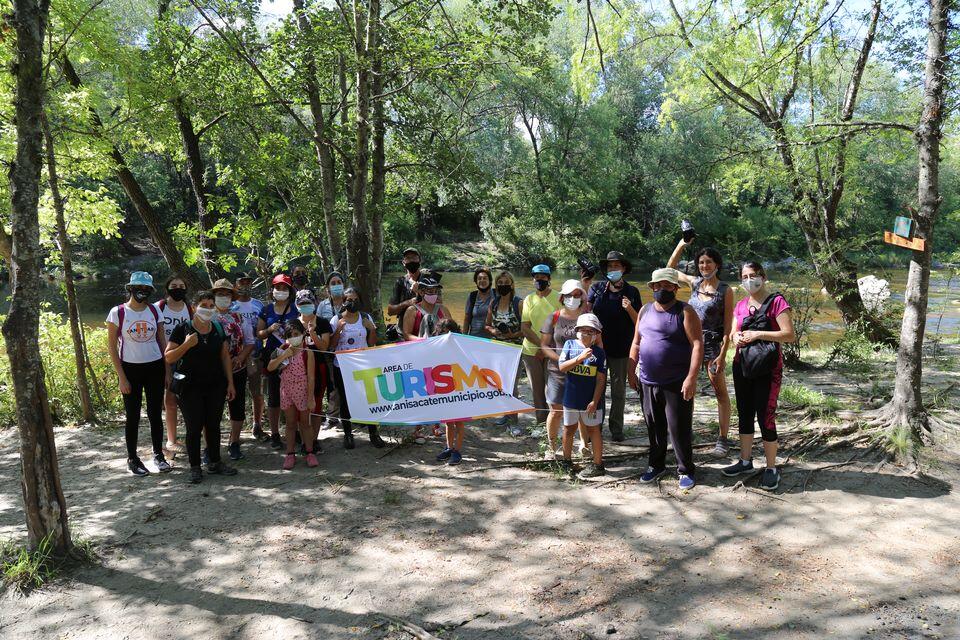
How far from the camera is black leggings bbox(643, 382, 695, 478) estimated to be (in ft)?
16.6

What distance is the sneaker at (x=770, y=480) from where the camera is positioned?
501 centimetres

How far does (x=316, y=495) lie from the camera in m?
5.33

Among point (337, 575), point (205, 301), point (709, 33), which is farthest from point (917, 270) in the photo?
point (709, 33)

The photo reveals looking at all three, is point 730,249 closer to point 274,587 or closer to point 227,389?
point 227,389

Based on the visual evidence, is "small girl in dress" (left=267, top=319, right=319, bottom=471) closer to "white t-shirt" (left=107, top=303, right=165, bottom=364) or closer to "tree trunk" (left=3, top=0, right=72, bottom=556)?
"white t-shirt" (left=107, top=303, right=165, bottom=364)

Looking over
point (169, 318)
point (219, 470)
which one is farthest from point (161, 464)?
point (169, 318)

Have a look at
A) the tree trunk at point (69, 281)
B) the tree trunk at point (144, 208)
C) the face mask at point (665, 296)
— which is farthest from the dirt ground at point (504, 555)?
the tree trunk at point (144, 208)

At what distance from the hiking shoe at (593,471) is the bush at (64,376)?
666cm

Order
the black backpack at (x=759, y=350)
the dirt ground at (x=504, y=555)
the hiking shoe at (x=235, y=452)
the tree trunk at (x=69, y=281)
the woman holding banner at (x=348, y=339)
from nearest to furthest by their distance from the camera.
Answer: the dirt ground at (x=504, y=555) → the black backpack at (x=759, y=350) → the hiking shoe at (x=235, y=452) → the woman holding banner at (x=348, y=339) → the tree trunk at (x=69, y=281)

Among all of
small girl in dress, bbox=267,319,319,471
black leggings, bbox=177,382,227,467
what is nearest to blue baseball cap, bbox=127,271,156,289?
black leggings, bbox=177,382,227,467

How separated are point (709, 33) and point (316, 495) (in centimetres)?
1041

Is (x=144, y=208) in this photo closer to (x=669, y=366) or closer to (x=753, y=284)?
(x=669, y=366)

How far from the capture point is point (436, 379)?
5996 mm

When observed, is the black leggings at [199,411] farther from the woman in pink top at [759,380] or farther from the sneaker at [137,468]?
the woman in pink top at [759,380]
